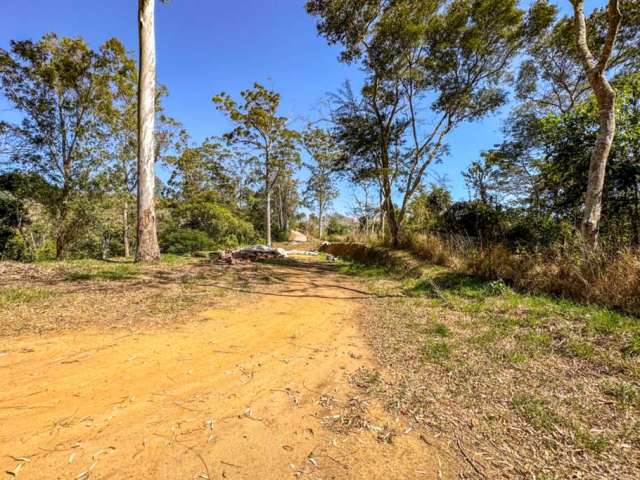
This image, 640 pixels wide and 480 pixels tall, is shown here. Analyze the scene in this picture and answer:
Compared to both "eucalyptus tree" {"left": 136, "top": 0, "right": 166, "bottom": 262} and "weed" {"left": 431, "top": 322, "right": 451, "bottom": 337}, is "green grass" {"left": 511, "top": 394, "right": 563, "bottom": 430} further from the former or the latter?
"eucalyptus tree" {"left": 136, "top": 0, "right": 166, "bottom": 262}

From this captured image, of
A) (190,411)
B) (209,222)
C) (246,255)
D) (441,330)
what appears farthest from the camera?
(209,222)

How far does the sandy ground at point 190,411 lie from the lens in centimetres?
130

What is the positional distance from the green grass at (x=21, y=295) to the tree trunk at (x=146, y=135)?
2607 mm

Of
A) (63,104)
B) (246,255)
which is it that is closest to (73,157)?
(63,104)

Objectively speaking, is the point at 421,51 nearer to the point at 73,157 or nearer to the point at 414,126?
the point at 414,126

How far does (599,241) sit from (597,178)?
3.76 ft

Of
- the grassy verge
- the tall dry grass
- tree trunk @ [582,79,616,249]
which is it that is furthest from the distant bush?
tree trunk @ [582,79,616,249]

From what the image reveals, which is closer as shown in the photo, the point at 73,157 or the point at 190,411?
the point at 190,411

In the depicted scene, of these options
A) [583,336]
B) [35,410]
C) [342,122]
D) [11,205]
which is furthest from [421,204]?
[11,205]

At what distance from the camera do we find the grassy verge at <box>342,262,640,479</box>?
1.41 meters

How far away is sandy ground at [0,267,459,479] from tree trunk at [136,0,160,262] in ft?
13.6

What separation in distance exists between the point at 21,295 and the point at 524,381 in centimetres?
577

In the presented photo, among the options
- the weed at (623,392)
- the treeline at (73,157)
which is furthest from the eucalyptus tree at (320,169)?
the weed at (623,392)

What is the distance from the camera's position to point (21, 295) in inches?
140
